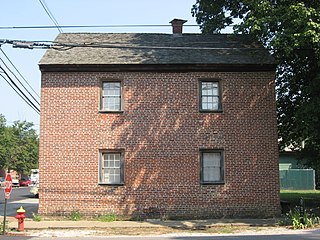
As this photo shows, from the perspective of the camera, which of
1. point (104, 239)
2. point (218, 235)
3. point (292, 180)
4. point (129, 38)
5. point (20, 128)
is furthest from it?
point (20, 128)

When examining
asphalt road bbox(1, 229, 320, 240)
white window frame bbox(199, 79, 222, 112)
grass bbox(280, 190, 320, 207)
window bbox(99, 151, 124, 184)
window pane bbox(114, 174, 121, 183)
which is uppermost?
white window frame bbox(199, 79, 222, 112)

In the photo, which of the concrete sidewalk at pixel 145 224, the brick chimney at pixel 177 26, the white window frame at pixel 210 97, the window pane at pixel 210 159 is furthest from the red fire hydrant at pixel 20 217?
the brick chimney at pixel 177 26

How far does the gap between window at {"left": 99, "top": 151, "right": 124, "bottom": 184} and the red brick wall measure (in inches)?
10.8

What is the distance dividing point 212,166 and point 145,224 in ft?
13.4

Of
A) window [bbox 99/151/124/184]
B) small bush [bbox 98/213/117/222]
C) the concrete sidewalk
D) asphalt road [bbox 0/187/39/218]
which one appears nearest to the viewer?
the concrete sidewalk

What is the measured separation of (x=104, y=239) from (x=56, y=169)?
605 centimetres

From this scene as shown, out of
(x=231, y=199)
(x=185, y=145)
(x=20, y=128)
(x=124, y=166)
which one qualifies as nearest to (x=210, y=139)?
(x=185, y=145)

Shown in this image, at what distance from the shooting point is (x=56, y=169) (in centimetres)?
1917

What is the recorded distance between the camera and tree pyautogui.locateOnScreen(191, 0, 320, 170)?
16672mm

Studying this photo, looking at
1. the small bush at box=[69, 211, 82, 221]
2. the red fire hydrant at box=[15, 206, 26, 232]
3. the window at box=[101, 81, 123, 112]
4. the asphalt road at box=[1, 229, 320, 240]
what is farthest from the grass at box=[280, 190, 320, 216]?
the red fire hydrant at box=[15, 206, 26, 232]

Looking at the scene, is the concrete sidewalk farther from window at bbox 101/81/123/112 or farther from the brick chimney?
the brick chimney

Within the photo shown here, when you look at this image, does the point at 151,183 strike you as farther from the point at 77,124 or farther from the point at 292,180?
the point at 292,180

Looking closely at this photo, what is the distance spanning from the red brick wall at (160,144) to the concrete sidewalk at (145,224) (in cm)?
84

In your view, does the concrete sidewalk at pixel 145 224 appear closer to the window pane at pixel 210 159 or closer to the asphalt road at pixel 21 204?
the window pane at pixel 210 159
